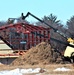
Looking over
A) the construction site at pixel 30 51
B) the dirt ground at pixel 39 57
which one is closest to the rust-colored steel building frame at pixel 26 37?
the construction site at pixel 30 51

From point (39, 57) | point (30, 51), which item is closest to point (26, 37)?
point (30, 51)

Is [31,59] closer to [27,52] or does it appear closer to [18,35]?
[27,52]

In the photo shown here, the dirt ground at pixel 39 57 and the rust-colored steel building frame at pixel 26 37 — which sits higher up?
the rust-colored steel building frame at pixel 26 37

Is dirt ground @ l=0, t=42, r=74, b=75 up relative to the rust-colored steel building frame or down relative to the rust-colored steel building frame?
down

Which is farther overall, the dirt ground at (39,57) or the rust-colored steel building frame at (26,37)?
the rust-colored steel building frame at (26,37)

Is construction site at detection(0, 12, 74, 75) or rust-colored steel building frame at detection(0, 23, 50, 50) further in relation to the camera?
rust-colored steel building frame at detection(0, 23, 50, 50)

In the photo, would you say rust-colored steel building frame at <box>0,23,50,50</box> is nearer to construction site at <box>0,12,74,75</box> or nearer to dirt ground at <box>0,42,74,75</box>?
construction site at <box>0,12,74,75</box>

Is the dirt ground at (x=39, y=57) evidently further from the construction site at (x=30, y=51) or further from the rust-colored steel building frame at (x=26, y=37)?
the rust-colored steel building frame at (x=26, y=37)

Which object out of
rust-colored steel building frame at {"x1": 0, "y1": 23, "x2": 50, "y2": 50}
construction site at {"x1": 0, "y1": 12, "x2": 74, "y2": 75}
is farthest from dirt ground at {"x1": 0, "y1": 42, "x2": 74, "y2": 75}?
rust-colored steel building frame at {"x1": 0, "y1": 23, "x2": 50, "y2": 50}

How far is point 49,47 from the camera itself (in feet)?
106

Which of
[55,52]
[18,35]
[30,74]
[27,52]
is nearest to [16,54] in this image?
[27,52]

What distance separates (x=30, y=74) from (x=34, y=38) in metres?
15.0

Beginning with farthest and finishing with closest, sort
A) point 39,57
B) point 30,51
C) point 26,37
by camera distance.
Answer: point 26,37 < point 30,51 < point 39,57

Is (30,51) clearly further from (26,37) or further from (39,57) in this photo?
(26,37)
